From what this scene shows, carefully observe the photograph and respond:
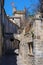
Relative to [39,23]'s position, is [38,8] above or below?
above

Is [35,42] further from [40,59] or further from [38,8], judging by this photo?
[38,8]

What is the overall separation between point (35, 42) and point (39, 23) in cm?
117

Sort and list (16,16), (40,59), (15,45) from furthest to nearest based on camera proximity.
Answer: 1. (16,16)
2. (15,45)
3. (40,59)

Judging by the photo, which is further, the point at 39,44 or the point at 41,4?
the point at 41,4

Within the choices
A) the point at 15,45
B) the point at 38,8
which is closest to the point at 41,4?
the point at 38,8

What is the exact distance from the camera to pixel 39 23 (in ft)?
43.8

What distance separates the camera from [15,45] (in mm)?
40188

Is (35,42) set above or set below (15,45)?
above

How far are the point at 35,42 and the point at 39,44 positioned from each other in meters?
0.37

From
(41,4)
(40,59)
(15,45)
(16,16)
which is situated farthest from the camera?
(16,16)

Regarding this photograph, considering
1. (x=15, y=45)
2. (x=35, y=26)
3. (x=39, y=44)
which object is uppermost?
(x=35, y=26)

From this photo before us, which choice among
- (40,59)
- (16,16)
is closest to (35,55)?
(40,59)

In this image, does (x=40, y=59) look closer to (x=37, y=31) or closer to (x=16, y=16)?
(x=37, y=31)

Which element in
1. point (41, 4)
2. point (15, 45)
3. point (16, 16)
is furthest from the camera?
point (16, 16)
